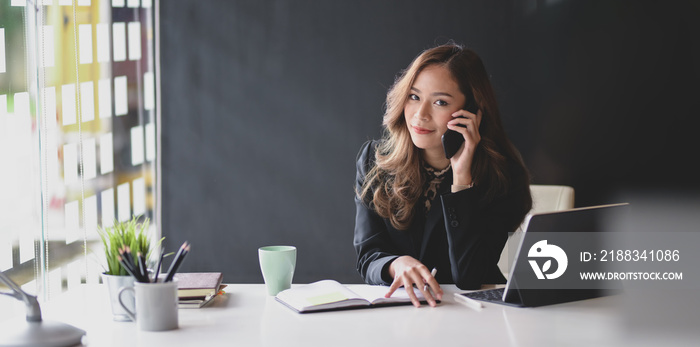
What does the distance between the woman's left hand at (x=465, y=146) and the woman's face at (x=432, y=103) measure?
44 millimetres

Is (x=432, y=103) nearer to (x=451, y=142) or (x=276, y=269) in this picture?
(x=451, y=142)

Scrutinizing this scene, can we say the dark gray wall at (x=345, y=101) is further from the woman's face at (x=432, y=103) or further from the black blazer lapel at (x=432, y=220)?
the black blazer lapel at (x=432, y=220)

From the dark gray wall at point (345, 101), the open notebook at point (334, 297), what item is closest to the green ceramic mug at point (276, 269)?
the open notebook at point (334, 297)

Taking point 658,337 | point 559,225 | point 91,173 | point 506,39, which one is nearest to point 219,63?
point 91,173

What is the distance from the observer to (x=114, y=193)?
3.21 meters

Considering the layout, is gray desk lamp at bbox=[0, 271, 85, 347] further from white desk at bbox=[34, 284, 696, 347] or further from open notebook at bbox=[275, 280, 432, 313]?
open notebook at bbox=[275, 280, 432, 313]

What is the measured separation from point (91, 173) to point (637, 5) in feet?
9.20

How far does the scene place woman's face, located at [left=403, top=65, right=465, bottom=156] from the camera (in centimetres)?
221

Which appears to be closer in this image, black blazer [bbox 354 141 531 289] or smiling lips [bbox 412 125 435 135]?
black blazer [bbox 354 141 531 289]

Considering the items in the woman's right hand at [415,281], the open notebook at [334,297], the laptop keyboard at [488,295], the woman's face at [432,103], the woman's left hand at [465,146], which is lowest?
the laptop keyboard at [488,295]

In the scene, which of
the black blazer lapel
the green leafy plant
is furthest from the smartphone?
the green leafy plant

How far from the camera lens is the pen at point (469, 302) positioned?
158 cm

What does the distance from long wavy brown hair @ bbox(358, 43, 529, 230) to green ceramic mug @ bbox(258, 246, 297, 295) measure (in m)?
0.50

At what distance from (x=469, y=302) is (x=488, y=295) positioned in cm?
10
